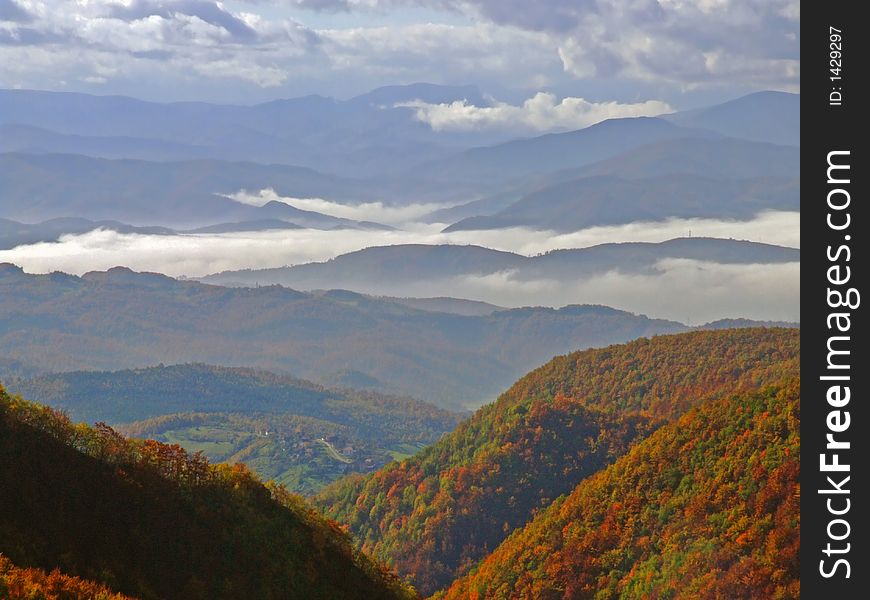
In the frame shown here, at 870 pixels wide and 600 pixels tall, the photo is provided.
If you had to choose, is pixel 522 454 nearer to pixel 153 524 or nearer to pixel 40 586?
pixel 153 524

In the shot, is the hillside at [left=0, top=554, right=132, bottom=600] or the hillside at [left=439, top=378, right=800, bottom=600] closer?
the hillside at [left=0, top=554, right=132, bottom=600]

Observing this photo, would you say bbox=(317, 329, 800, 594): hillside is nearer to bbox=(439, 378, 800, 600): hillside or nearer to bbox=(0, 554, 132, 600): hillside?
bbox=(439, 378, 800, 600): hillside

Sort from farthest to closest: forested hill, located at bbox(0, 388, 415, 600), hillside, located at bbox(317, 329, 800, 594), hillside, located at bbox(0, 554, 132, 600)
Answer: hillside, located at bbox(317, 329, 800, 594), forested hill, located at bbox(0, 388, 415, 600), hillside, located at bbox(0, 554, 132, 600)

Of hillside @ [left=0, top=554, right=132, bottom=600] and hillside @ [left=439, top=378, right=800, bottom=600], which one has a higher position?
hillside @ [left=0, top=554, right=132, bottom=600]

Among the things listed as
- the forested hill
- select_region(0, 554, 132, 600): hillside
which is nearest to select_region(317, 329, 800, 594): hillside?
the forested hill

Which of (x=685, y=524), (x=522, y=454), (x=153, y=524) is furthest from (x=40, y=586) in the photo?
(x=522, y=454)
